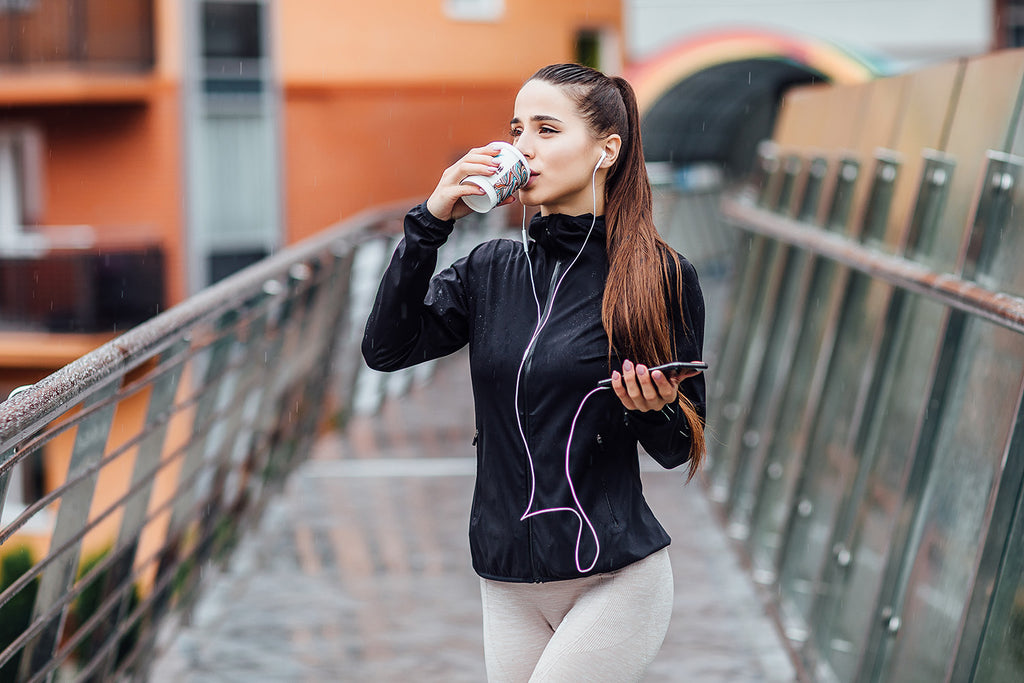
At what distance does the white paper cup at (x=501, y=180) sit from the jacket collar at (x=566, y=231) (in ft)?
0.40

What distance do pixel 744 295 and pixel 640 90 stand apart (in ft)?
41.8

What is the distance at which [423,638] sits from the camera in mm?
5305

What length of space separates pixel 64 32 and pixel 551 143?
1796 cm

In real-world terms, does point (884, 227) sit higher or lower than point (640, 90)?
higher

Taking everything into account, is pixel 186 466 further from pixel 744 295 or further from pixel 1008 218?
pixel 744 295

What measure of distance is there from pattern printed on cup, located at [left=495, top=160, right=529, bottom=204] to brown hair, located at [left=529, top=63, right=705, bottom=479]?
164 millimetres

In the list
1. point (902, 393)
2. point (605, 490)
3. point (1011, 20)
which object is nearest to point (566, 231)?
point (605, 490)

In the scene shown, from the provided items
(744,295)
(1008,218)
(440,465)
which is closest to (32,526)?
(440,465)

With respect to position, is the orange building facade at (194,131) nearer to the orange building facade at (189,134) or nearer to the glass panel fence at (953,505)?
the orange building facade at (189,134)

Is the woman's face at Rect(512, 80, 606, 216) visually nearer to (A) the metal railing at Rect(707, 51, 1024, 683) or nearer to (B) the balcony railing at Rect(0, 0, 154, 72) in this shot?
(A) the metal railing at Rect(707, 51, 1024, 683)

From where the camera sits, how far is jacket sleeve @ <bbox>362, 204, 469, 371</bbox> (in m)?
2.74

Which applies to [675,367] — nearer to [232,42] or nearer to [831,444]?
[831,444]

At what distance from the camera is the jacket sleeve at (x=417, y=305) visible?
2.74 metres

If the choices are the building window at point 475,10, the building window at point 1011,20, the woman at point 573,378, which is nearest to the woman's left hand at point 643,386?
the woman at point 573,378
